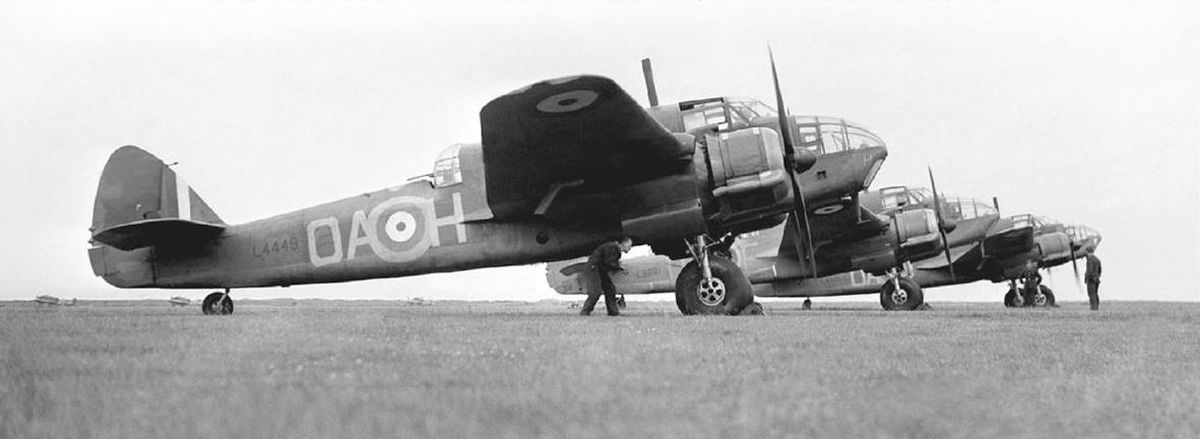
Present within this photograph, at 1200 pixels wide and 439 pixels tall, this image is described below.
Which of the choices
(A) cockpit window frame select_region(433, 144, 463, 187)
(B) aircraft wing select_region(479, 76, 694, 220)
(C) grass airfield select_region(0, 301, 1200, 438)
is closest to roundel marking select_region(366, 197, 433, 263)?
(A) cockpit window frame select_region(433, 144, 463, 187)

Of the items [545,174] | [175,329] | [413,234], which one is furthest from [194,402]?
[413,234]

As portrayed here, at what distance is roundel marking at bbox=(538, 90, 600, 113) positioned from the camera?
959cm

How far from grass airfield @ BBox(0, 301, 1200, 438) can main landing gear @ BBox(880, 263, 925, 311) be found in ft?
50.9

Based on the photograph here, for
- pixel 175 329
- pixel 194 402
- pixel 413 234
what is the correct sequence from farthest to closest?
pixel 413 234 < pixel 175 329 < pixel 194 402

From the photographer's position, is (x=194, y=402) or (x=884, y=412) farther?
(x=884, y=412)

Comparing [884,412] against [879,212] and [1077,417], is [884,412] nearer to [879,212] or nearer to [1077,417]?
[1077,417]

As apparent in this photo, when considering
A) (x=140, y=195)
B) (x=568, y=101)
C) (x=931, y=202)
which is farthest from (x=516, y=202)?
(x=931, y=202)

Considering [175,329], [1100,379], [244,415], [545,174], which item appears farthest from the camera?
[545,174]

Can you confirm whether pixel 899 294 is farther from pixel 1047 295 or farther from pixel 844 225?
pixel 1047 295

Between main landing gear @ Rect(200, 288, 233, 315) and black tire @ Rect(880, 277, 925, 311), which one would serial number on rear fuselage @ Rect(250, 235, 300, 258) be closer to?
main landing gear @ Rect(200, 288, 233, 315)

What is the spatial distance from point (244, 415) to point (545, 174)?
29.3 feet

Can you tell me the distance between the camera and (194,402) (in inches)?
122

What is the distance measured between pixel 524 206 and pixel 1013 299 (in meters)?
20.7

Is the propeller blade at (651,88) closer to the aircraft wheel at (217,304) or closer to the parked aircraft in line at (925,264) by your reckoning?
the aircraft wheel at (217,304)
